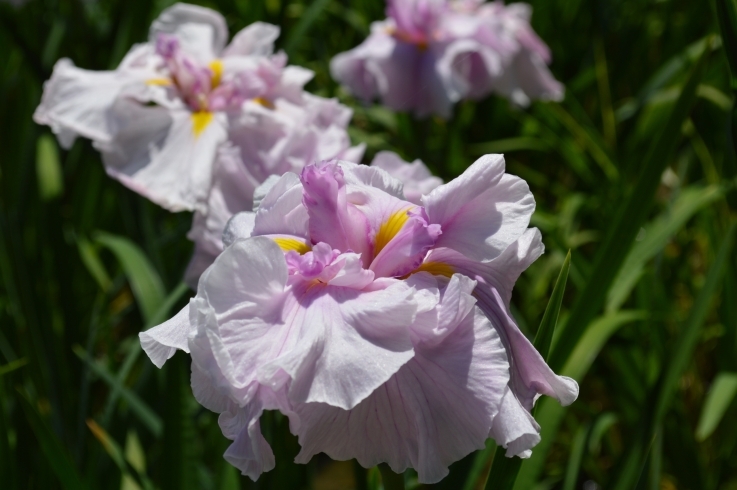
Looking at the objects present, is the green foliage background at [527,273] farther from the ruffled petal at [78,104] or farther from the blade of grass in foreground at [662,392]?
the ruffled petal at [78,104]

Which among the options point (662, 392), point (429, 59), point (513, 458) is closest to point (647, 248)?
point (662, 392)

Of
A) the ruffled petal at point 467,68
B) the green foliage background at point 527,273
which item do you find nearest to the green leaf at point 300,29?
the green foliage background at point 527,273

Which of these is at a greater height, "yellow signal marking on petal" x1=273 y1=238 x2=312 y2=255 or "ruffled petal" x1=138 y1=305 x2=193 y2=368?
"yellow signal marking on petal" x1=273 y1=238 x2=312 y2=255

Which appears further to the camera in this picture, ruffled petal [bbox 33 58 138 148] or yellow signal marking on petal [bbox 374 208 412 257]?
ruffled petal [bbox 33 58 138 148]

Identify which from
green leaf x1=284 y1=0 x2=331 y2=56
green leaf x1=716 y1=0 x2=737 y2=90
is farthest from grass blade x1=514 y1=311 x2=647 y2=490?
green leaf x1=284 y1=0 x2=331 y2=56

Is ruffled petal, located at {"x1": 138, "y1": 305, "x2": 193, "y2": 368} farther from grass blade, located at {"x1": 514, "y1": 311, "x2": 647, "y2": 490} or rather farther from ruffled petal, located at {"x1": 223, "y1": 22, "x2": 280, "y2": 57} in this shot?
ruffled petal, located at {"x1": 223, "y1": 22, "x2": 280, "y2": 57}

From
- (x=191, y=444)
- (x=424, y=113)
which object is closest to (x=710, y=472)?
(x=424, y=113)

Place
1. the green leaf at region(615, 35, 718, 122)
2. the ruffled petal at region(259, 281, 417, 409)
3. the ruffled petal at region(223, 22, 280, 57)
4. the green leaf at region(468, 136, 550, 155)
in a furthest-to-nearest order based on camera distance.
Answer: the green leaf at region(468, 136, 550, 155)
the green leaf at region(615, 35, 718, 122)
the ruffled petal at region(223, 22, 280, 57)
the ruffled petal at region(259, 281, 417, 409)

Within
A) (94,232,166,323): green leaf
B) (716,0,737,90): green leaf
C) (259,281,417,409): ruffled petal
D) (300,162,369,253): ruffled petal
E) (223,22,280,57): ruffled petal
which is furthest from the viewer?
(223,22,280,57): ruffled petal
